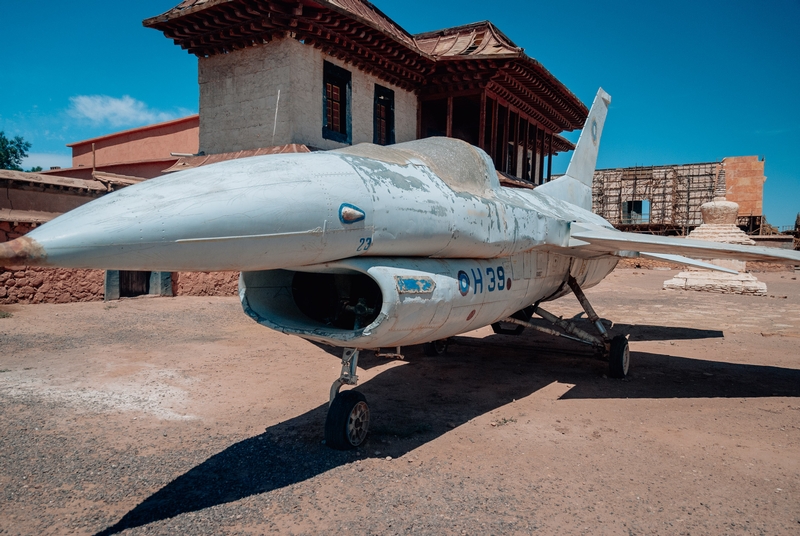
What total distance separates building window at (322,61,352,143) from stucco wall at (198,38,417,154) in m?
0.16

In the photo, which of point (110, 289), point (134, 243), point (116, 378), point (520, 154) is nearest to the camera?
point (134, 243)

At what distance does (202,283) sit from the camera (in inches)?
555

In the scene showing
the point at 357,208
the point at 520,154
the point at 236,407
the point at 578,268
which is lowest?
the point at 236,407

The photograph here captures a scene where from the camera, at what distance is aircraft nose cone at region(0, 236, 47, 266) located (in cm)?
228

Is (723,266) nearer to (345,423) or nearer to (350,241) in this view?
(345,423)

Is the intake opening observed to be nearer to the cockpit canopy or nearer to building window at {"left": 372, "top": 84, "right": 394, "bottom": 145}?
the cockpit canopy

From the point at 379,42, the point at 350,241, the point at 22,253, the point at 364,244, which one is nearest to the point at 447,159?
the point at 364,244

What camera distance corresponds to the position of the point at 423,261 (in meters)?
4.27

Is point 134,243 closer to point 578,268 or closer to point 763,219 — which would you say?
point 578,268

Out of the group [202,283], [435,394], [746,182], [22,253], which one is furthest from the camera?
[746,182]

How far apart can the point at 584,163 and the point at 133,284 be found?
12102 millimetres

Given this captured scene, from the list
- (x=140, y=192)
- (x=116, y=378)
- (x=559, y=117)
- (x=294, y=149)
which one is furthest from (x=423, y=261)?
(x=559, y=117)

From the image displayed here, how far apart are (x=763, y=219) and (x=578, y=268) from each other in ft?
165

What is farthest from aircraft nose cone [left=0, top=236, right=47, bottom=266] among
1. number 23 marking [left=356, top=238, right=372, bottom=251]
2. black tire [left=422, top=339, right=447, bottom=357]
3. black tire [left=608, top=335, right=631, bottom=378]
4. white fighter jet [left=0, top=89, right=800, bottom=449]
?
black tire [left=608, top=335, right=631, bottom=378]
